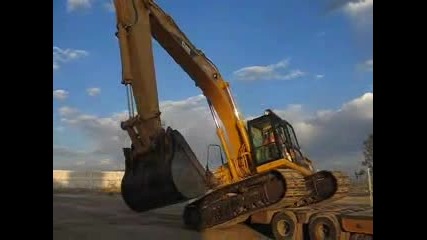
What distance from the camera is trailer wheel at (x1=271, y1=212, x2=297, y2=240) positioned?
3135 millimetres

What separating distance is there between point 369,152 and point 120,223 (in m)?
1.50

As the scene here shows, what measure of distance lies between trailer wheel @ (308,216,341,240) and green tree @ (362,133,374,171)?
36 centimetres

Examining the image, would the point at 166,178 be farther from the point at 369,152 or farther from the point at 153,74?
the point at 369,152

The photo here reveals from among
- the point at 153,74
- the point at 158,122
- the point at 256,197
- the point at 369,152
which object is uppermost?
the point at 153,74

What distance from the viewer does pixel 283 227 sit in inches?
125

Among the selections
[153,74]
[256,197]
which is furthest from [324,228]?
[153,74]

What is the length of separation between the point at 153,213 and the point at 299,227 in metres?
0.86

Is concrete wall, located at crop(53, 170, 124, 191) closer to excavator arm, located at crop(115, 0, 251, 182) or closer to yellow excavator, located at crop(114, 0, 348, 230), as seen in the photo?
yellow excavator, located at crop(114, 0, 348, 230)
